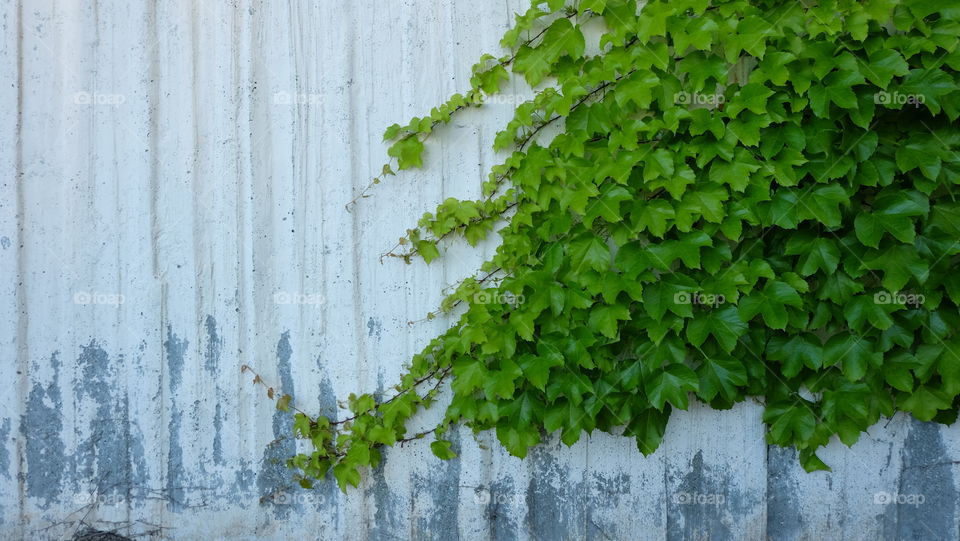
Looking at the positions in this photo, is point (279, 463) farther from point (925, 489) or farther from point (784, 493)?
point (925, 489)

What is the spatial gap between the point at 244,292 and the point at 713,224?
1.71 metres

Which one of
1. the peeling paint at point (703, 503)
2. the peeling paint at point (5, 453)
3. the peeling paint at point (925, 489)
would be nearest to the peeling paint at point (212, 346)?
the peeling paint at point (5, 453)

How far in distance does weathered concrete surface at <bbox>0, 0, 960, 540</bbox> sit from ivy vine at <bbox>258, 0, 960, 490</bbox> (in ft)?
0.52

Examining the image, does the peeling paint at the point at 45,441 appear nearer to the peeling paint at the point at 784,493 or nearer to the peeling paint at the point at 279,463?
the peeling paint at the point at 279,463

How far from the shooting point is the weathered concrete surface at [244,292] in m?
2.42

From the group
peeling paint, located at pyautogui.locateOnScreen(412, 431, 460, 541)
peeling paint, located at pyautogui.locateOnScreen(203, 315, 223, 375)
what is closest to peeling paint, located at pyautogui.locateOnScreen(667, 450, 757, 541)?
peeling paint, located at pyautogui.locateOnScreen(412, 431, 460, 541)

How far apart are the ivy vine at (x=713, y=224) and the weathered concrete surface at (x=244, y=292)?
159 mm

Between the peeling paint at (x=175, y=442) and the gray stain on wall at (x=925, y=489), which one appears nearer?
the gray stain on wall at (x=925, y=489)

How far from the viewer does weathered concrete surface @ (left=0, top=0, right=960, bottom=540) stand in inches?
95.3

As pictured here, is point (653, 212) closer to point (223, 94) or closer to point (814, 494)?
point (814, 494)

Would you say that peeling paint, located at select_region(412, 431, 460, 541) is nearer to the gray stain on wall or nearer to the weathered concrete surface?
the weathered concrete surface

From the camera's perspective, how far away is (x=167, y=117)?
2.45 meters

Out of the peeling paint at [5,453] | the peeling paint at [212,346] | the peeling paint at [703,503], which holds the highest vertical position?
the peeling paint at [212,346]

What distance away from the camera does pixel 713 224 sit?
2.19 m
